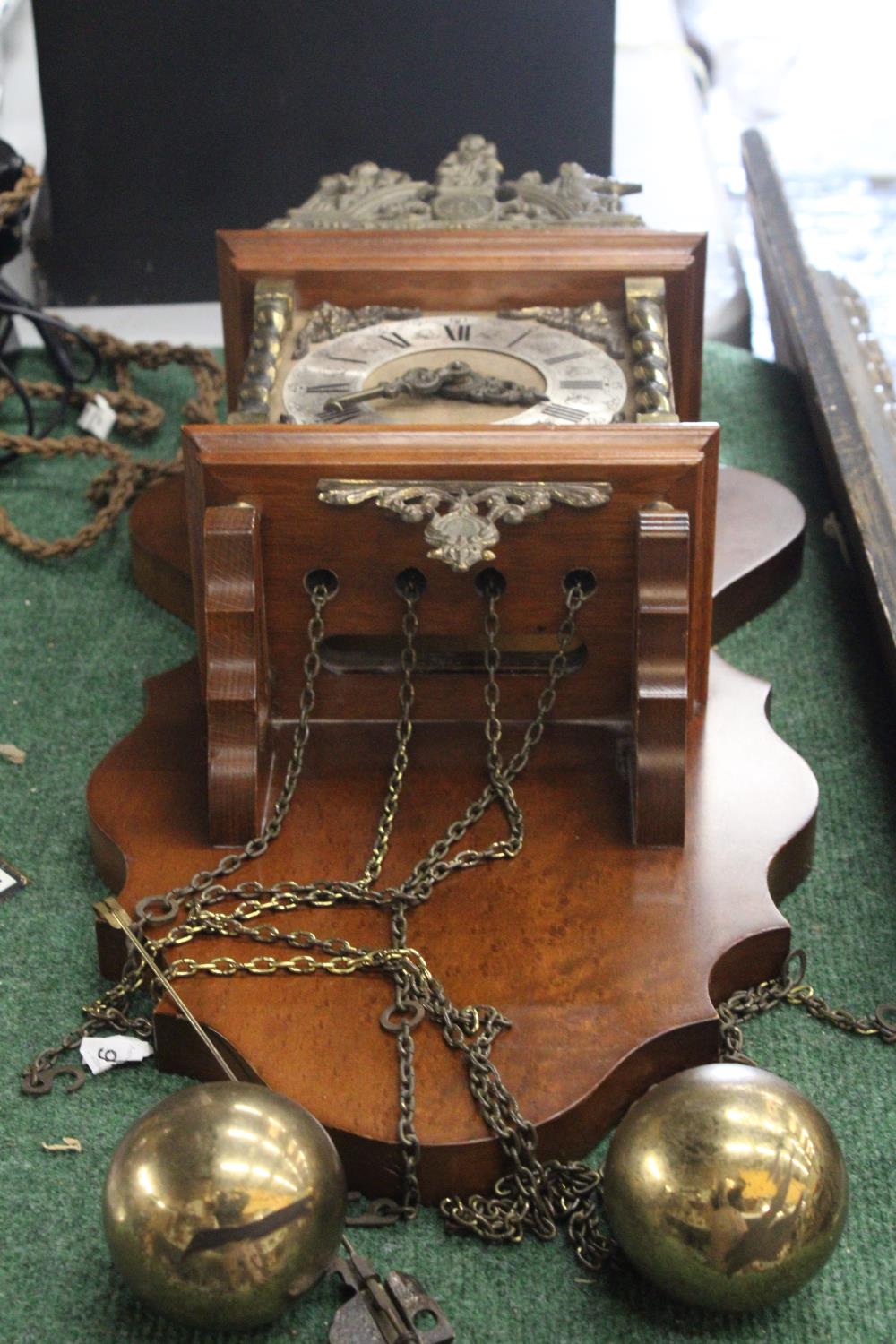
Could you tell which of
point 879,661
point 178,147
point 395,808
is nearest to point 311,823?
point 395,808

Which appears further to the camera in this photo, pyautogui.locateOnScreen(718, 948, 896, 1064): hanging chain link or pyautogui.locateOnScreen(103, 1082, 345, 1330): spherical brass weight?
pyautogui.locateOnScreen(718, 948, 896, 1064): hanging chain link

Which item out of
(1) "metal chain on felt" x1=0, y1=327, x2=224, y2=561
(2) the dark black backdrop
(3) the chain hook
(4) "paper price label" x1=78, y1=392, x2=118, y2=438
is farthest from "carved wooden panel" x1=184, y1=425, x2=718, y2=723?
(2) the dark black backdrop

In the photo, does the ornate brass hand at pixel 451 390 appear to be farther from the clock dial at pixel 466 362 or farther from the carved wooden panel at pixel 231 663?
the carved wooden panel at pixel 231 663

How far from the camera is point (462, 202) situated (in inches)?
80.7

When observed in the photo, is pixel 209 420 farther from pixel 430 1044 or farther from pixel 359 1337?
pixel 359 1337

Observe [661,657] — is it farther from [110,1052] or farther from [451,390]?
[110,1052]

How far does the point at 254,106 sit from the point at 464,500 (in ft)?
4.39

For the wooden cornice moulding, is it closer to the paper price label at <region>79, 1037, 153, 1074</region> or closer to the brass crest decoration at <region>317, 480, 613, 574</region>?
the brass crest decoration at <region>317, 480, 613, 574</region>

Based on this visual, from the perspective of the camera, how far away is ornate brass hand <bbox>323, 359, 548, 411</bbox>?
1.78m

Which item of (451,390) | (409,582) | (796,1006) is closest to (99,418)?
(451,390)

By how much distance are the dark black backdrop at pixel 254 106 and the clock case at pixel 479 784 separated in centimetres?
114

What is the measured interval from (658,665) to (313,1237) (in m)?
0.60

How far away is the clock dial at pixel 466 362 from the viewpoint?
1.76 metres

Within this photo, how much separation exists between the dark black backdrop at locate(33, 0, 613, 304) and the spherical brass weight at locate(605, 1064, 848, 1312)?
1.81 m
